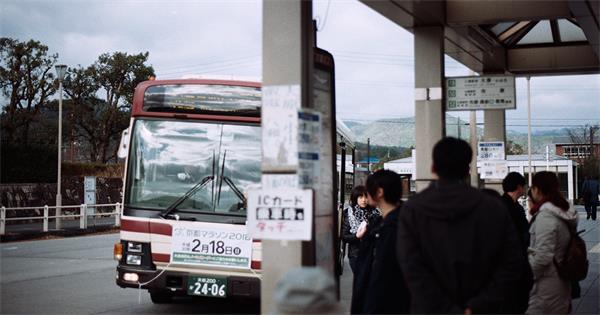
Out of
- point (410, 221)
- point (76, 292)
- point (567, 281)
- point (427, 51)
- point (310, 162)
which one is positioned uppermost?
point (427, 51)

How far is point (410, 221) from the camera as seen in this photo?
412cm

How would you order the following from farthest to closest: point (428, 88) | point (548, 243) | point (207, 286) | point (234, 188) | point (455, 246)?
point (428, 88) < point (234, 188) < point (207, 286) < point (548, 243) < point (455, 246)

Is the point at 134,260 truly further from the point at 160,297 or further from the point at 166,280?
the point at 160,297

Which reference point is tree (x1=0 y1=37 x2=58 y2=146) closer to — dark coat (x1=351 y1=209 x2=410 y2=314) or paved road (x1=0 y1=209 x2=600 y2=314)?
paved road (x1=0 y1=209 x2=600 y2=314)

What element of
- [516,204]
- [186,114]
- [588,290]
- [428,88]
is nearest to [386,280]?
[516,204]

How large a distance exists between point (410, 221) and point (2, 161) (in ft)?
Answer: 117

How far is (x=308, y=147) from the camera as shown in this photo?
5789 millimetres

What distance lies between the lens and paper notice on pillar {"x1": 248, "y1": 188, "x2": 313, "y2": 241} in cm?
557

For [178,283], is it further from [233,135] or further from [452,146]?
[452,146]

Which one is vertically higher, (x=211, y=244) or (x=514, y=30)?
(x=514, y=30)

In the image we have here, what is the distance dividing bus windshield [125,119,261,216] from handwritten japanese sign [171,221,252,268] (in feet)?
0.86

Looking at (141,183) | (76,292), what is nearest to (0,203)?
(76,292)

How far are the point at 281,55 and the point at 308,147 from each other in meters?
0.91

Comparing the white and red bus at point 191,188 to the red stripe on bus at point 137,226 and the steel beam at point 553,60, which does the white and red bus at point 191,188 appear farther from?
the steel beam at point 553,60
